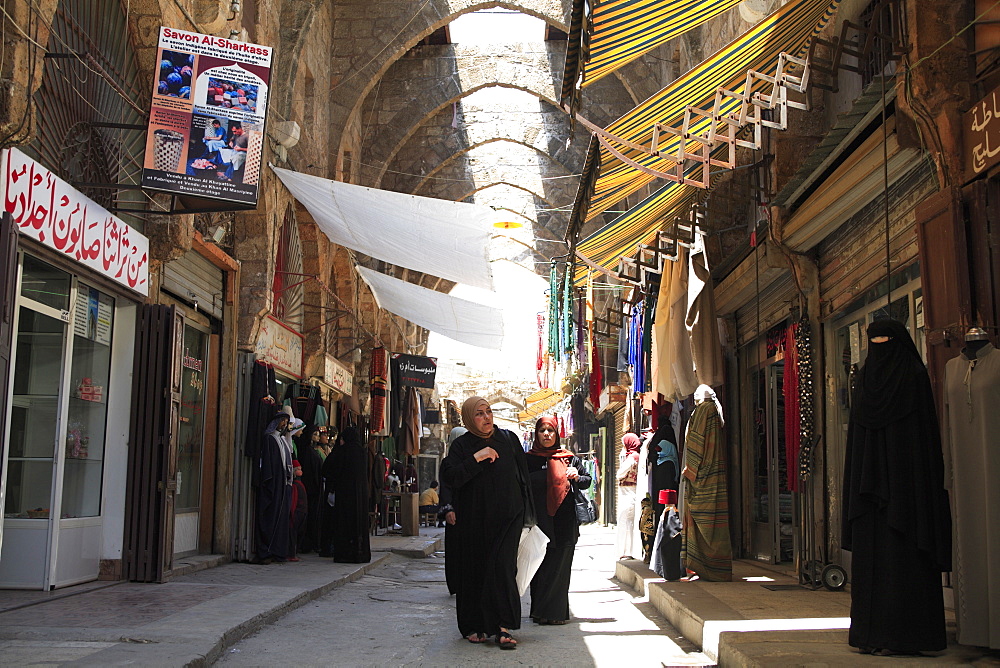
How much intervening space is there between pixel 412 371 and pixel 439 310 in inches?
218

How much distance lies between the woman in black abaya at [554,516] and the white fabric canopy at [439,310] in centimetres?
672

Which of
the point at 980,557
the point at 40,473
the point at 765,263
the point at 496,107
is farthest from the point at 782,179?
the point at 496,107

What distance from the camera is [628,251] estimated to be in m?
10.2

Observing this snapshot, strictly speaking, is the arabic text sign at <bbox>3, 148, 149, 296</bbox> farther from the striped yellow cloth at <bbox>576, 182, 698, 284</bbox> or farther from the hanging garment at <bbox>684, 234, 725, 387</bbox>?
the hanging garment at <bbox>684, 234, 725, 387</bbox>

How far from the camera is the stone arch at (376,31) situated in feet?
50.7

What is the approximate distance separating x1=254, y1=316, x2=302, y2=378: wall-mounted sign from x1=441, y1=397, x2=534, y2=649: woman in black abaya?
18.8 feet

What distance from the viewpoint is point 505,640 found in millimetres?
5148

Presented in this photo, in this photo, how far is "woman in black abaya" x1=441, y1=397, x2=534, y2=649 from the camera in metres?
5.33

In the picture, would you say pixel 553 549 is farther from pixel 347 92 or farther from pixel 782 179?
pixel 347 92

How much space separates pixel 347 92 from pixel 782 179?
9.87 m

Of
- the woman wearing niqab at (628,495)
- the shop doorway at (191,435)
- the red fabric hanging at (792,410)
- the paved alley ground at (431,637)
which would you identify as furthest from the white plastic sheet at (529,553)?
the woman wearing niqab at (628,495)

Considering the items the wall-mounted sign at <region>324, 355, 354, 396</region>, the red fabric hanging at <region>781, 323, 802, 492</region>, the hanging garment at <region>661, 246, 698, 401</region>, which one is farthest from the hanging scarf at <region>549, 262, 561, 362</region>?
the red fabric hanging at <region>781, 323, 802, 492</region>

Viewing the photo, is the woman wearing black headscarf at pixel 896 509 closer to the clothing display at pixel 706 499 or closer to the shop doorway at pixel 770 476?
the clothing display at pixel 706 499

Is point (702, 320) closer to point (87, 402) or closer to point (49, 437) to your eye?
point (87, 402)
